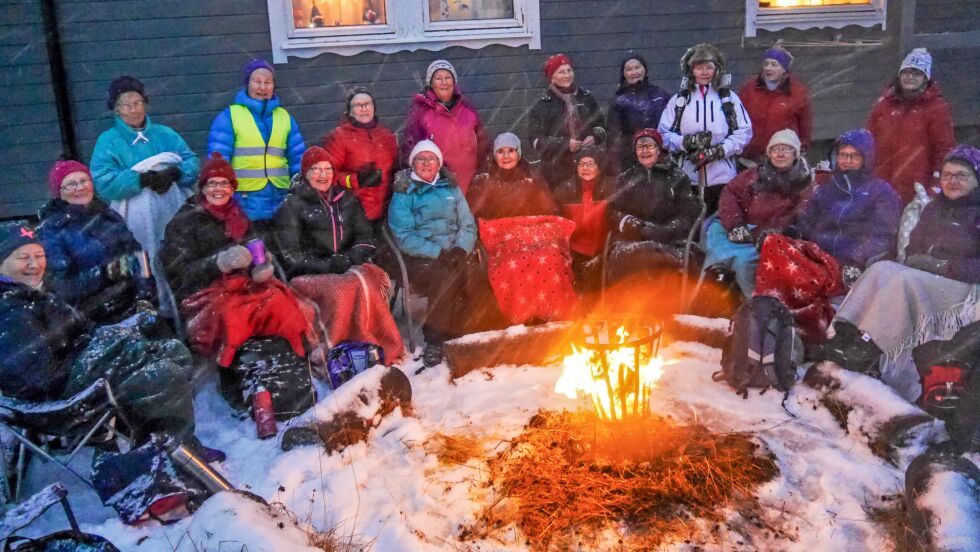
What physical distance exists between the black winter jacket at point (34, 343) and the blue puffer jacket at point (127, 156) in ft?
4.71

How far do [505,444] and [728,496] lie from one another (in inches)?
42.5

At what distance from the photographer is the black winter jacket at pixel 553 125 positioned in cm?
570

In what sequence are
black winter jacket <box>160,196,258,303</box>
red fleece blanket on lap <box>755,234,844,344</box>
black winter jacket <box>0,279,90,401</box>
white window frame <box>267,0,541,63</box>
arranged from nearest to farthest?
black winter jacket <box>0,279,90,401</box> → black winter jacket <box>160,196,258,303</box> → red fleece blanket on lap <box>755,234,844,344</box> → white window frame <box>267,0,541,63</box>

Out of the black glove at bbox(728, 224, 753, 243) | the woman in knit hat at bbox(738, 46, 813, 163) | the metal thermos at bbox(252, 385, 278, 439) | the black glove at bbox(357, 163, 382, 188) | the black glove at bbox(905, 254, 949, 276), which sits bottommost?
the metal thermos at bbox(252, 385, 278, 439)

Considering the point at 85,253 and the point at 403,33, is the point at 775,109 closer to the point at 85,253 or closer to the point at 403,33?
the point at 403,33

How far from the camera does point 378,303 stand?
4.59 m

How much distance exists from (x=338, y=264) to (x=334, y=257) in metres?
0.06

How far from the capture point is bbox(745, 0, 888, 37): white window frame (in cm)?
738

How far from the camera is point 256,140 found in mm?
5250

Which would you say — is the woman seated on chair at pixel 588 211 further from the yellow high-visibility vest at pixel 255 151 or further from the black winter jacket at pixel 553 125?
the yellow high-visibility vest at pixel 255 151

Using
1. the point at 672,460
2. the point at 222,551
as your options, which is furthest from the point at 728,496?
the point at 222,551

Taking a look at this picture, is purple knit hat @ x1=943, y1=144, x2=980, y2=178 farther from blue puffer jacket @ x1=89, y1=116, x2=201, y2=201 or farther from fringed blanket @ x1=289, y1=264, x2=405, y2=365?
blue puffer jacket @ x1=89, y1=116, x2=201, y2=201

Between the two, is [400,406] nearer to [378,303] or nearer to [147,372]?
[378,303]

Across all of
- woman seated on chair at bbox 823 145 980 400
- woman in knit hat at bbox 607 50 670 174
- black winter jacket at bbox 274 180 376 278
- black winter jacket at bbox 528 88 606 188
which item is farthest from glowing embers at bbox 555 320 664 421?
woman in knit hat at bbox 607 50 670 174
